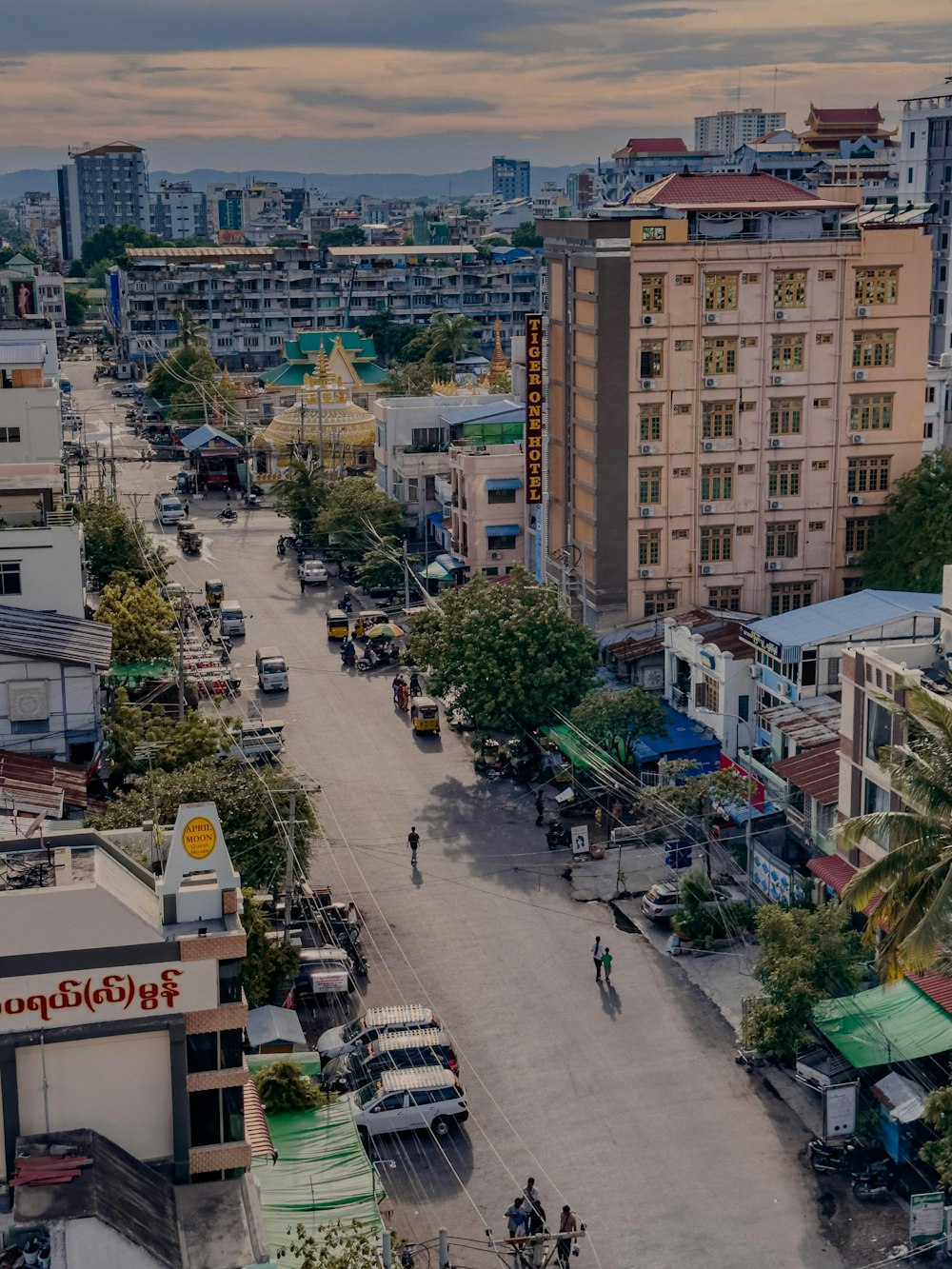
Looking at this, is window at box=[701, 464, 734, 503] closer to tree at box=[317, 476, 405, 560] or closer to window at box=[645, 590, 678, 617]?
→ window at box=[645, 590, 678, 617]

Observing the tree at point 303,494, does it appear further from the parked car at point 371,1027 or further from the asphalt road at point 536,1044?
the parked car at point 371,1027

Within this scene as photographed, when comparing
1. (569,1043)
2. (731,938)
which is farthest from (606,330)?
(569,1043)

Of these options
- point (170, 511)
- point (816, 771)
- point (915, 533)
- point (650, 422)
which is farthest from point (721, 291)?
point (170, 511)

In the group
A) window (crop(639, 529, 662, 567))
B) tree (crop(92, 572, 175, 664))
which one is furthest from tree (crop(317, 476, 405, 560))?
tree (crop(92, 572, 175, 664))

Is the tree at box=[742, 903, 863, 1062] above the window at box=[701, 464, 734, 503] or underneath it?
underneath

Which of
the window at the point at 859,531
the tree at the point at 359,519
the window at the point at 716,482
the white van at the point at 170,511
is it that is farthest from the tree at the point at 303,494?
the window at the point at 859,531

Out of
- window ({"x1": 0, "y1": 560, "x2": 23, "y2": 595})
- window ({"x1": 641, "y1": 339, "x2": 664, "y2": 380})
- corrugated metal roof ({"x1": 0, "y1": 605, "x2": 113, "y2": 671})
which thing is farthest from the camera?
window ({"x1": 641, "y1": 339, "x2": 664, "y2": 380})
